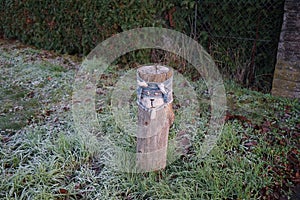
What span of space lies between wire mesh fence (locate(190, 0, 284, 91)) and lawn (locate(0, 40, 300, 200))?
593 mm

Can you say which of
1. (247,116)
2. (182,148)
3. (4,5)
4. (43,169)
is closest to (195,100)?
(247,116)

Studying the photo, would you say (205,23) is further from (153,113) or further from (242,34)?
(153,113)

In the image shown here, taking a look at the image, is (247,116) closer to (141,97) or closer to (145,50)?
(141,97)

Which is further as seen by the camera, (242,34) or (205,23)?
(205,23)

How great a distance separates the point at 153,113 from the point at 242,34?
2.85 meters

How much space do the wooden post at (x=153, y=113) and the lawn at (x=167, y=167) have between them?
16cm

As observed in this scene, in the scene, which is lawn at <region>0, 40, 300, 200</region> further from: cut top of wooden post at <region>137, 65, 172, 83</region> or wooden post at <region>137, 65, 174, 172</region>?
cut top of wooden post at <region>137, 65, 172, 83</region>

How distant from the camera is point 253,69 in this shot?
4574mm

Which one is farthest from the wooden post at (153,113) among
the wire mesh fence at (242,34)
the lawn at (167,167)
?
the wire mesh fence at (242,34)

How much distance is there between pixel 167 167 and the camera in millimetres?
2670

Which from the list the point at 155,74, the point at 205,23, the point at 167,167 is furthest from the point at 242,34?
the point at 155,74

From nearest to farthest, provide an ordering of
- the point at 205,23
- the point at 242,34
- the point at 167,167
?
the point at 167,167 < the point at 242,34 < the point at 205,23

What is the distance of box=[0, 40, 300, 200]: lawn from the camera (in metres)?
2.39

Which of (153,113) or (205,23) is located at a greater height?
(205,23)
